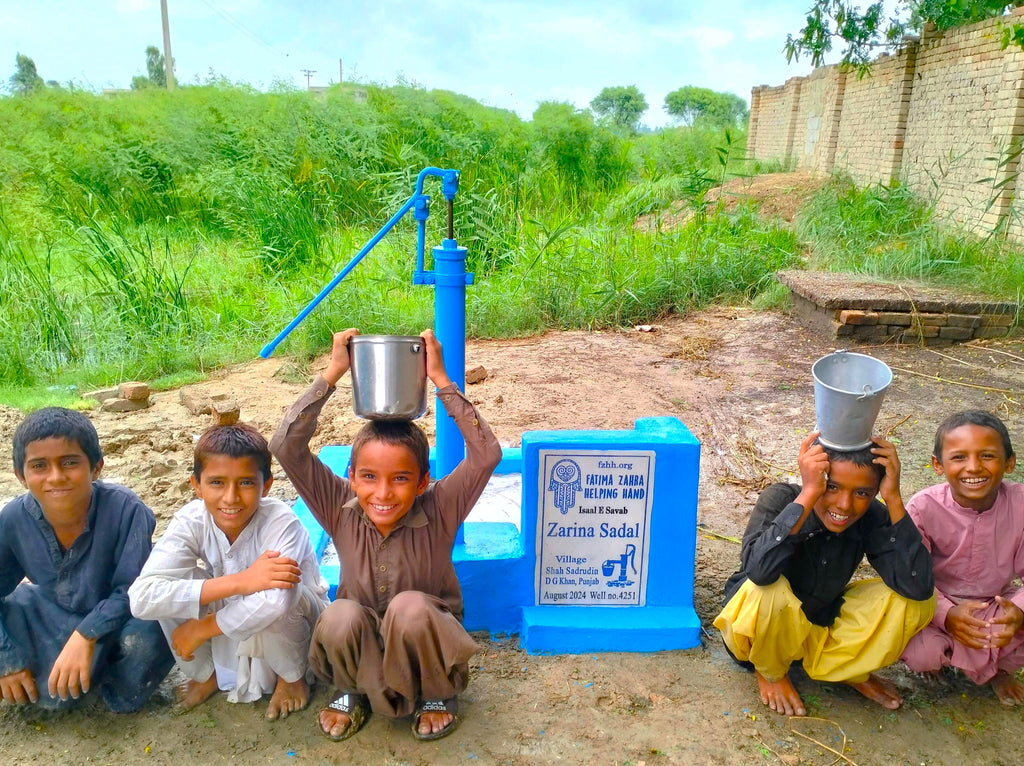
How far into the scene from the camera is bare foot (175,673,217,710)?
2.08 metres

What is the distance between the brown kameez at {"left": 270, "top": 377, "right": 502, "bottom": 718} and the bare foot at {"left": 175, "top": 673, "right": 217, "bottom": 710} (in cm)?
33

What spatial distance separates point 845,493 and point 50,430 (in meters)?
1.98

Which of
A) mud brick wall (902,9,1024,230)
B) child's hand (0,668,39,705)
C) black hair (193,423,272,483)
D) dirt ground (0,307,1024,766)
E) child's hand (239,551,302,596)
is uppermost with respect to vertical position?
mud brick wall (902,9,1024,230)

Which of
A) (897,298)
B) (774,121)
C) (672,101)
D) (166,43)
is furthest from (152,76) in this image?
(672,101)

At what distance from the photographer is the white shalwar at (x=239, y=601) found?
1.91 m

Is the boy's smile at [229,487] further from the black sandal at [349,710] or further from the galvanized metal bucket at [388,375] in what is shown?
the black sandal at [349,710]

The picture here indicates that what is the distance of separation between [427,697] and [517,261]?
16.5ft

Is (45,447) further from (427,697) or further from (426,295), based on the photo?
(426,295)

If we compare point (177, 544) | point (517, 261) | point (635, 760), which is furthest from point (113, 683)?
point (517, 261)

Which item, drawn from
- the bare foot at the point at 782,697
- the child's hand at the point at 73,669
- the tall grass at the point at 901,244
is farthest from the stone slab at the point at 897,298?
the child's hand at the point at 73,669

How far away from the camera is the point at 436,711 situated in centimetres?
201

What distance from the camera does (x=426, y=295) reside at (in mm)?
6340

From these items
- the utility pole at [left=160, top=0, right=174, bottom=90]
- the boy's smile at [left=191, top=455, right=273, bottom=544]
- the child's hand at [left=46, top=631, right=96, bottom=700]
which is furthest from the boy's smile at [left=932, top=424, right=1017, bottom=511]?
the utility pole at [left=160, top=0, right=174, bottom=90]

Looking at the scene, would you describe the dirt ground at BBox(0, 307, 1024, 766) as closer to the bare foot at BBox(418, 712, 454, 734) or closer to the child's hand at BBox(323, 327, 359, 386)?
the bare foot at BBox(418, 712, 454, 734)
